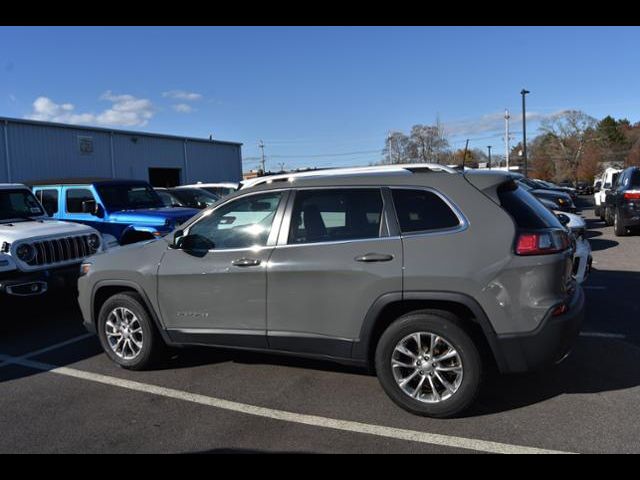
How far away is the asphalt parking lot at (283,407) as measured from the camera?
11.7 ft

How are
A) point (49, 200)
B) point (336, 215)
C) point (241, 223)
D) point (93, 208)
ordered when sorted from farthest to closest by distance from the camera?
point (49, 200), point (93, 208), point (241, 223), point (336, 215)

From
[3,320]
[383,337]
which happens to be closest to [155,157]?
[3,320]

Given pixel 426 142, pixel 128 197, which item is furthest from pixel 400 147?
pixel 128 197

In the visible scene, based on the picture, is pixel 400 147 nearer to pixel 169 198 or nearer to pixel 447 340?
pixel 169 198

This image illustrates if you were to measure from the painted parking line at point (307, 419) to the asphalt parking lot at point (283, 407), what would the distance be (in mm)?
12

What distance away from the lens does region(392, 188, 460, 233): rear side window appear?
154 inches

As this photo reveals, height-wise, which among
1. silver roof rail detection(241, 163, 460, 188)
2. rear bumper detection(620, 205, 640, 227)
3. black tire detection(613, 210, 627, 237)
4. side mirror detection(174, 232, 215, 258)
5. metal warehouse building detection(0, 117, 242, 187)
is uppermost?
metal warehouse building detection(0, 117, 242, 187)

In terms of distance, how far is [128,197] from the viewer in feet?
32.8

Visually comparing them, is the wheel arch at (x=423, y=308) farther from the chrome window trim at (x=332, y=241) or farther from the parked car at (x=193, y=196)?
the parked car at (x=193, y=196)

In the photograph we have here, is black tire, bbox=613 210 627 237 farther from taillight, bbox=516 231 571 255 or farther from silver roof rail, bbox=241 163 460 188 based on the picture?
taillight, bbox=516 231 571 255

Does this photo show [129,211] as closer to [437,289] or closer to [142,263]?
[142,263]

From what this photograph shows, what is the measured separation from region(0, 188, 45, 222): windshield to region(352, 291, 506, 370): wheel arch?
21.2 feet

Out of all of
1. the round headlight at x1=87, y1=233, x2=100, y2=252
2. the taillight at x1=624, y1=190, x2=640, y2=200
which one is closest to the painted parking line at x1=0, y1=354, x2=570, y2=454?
the round headlight at x1=87, y1=233, x2=100, y2=252

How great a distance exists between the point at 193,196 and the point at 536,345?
12506 mm
